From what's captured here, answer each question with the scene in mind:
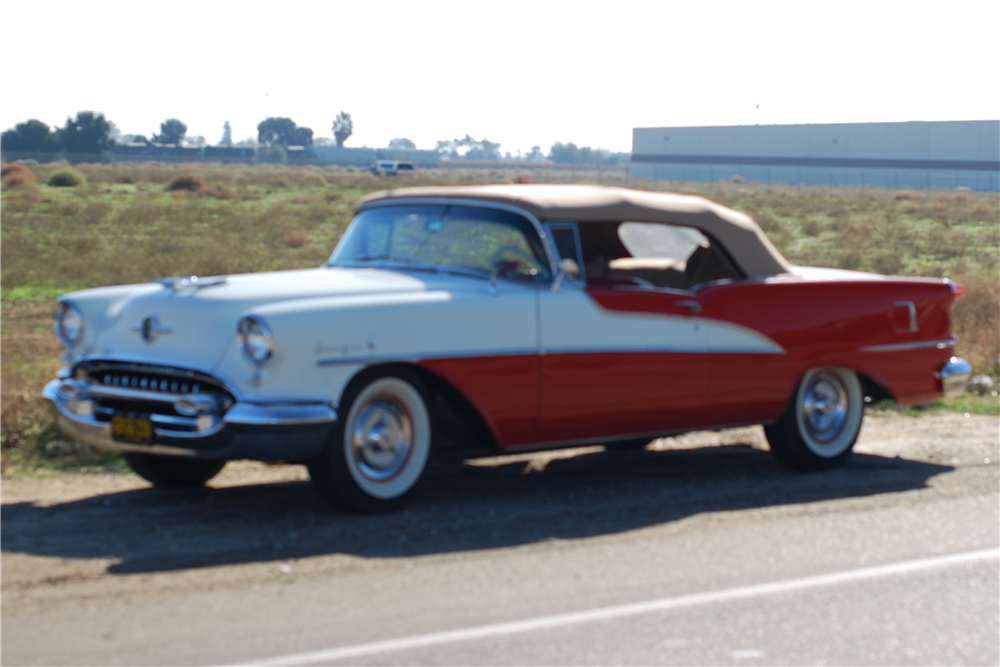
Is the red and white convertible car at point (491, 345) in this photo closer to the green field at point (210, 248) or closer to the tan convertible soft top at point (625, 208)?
the tan convertible soft top at point (625, 208)

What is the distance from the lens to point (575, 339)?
6.57 m

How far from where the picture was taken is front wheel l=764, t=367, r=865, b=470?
24.7 feet

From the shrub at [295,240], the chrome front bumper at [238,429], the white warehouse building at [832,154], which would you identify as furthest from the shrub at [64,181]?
the white warehouse building at [832,154]

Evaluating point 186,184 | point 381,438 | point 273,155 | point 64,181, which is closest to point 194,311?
point 381,438

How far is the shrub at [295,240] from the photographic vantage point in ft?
86.1

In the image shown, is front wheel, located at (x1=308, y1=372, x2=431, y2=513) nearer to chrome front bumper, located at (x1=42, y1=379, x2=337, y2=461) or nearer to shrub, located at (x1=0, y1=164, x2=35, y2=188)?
chrome front bumper, located at (x1=42, y1=379, x2=337, y2=461)

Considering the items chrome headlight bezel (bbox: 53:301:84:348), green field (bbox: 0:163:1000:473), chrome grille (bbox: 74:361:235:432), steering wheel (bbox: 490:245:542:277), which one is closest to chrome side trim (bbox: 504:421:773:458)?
steering wheel (bbox: 490:245:542:277)

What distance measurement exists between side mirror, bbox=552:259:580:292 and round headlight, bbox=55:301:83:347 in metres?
2.57

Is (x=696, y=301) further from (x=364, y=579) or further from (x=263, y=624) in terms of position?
(x=263, y=624)

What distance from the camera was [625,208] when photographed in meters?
7.11

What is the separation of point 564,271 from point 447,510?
1.47 m

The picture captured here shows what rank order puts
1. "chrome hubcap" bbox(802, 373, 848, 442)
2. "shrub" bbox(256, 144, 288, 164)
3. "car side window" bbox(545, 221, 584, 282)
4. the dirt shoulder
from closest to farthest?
the dirt shoulder, "car side window" bbox(545, 221, 584, 282), "chrome hubcap" bbox(802, 373, 848, 442), "shrub" bbox(256, 144, 288, 164)

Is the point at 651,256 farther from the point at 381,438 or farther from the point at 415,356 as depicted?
the point at 381,438

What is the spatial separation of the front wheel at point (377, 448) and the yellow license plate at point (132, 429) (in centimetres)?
81
